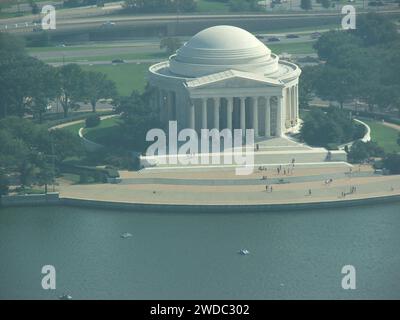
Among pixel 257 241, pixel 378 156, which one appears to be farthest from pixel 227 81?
pixel 257 241

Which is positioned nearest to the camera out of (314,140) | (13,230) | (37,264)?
(37,264)

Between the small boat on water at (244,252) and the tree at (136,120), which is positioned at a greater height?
the tree at (136,120)

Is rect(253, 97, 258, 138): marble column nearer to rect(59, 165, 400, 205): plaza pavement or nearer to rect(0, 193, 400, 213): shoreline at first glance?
rect(59, 165, 400, 205): plaza pavement

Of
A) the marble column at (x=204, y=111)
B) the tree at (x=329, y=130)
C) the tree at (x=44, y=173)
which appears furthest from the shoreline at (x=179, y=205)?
the marble column at (x=204, y=111)

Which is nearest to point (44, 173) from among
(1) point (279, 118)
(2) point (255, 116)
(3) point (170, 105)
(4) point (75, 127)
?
(3) point (170, 105)

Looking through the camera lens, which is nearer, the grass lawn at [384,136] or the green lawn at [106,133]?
the grass lawn at [384,136]

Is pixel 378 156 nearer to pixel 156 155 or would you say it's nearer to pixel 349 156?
pixel 349 156

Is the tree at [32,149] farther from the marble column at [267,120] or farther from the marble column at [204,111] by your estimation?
the marble column at [267,120]

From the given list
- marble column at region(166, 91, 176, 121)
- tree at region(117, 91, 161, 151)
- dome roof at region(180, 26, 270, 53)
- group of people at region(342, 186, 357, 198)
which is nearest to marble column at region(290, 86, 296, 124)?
dome roof at region(180, 26, 270, 53)
